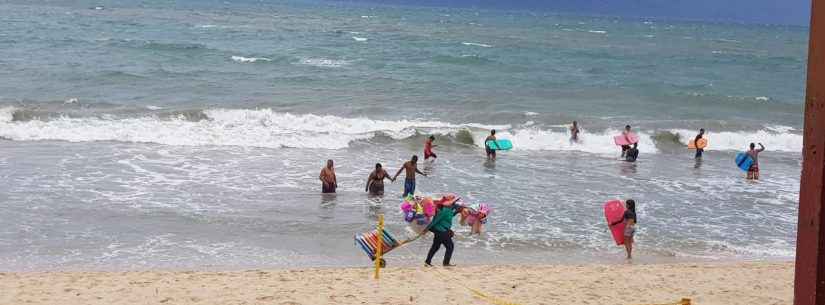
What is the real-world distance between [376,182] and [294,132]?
27.5 feet

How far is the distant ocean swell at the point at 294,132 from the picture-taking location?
836 inches

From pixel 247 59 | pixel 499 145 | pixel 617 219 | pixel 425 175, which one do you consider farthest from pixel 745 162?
pixel 247 59

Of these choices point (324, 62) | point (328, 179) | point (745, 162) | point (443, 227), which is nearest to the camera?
point (443, 227)

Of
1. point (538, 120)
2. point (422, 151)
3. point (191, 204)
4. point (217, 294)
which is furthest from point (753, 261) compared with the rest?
point (538, 120)

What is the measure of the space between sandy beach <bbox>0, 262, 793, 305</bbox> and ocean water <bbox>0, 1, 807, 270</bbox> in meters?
1.30

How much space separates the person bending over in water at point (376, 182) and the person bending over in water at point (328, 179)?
0.64 metres

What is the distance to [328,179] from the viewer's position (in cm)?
1518

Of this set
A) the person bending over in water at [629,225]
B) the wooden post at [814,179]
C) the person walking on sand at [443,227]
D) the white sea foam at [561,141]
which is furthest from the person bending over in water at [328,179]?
the wooden post at [814,179]

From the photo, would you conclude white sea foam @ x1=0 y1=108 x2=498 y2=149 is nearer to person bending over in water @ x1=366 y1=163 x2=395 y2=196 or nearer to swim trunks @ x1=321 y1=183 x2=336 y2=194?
swim trunks @ x1=321 y1=183 x2=336 y2=194

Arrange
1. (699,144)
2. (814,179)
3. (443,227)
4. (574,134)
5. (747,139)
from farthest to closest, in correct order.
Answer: (747,139) < (574,134) < (699,144) < (443,227) < (814,179)

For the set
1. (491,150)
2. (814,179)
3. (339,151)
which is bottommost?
(339,151)

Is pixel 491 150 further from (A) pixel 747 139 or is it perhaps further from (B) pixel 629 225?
(A) pixel 747 139

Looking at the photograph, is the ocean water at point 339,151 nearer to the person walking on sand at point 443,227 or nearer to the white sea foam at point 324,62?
the white sea foam at point 324,62

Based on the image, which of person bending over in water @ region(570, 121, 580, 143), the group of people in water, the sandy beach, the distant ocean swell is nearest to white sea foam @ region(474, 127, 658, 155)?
the distant ocean swell
